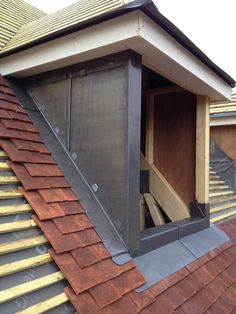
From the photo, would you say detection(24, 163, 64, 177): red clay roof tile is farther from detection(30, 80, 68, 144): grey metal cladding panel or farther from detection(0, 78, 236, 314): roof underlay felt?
detection(30, 80, 68, 144): grey metal cladding panel

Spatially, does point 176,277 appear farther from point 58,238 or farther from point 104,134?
point 104,134

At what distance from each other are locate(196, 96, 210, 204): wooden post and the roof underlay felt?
3.33 feet

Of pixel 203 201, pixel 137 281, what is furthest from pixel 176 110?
pixel 137 281

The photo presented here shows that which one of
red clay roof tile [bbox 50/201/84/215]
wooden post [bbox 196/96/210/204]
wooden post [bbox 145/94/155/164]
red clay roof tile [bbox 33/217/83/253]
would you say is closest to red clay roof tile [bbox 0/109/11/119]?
red clay roof tile [bbox 50/201/84/215]

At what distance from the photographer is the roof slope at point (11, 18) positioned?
3625mm

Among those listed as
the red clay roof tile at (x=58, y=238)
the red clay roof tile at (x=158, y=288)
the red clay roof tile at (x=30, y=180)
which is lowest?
the red clay roof tile at (x=158, y=288)

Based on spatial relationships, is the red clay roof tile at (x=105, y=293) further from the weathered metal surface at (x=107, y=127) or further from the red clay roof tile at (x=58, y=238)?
the weathered metal surface at (x=107, y=127)

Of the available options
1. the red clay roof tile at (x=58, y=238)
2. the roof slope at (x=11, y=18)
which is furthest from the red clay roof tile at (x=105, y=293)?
the roof slope at (x=11, y=18)

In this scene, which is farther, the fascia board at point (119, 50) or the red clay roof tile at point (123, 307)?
the fascia board at point (119, 50)

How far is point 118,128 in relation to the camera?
2.51 m

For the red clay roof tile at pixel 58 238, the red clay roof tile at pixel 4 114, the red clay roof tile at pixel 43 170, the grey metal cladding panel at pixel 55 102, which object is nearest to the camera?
the red clay roof tile at pixel 58 238

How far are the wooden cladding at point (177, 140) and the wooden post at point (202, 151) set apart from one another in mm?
91

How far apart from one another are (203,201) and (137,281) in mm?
1955

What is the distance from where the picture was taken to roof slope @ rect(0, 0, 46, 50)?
362 cm
